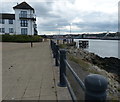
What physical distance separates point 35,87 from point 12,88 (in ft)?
2.35

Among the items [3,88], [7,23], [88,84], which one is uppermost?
[7,23]

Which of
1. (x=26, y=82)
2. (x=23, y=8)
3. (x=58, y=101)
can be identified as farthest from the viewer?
(x=23, y=8)

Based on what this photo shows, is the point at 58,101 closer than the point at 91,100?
No

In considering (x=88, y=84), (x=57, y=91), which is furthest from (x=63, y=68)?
(x=88, y=84)

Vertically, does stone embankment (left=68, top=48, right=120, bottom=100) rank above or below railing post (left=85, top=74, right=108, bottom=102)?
below

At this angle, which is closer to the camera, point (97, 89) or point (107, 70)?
point (97, 89)

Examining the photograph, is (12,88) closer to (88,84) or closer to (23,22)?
(88,84)

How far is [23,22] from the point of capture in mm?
43375

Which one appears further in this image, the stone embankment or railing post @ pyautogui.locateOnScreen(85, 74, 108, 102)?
the stone embankment

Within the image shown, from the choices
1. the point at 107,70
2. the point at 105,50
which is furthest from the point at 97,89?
the point at 105,50

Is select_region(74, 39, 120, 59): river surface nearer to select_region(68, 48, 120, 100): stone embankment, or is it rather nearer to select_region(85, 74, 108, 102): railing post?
select_region(68, 48, 120, 100): stone embankment

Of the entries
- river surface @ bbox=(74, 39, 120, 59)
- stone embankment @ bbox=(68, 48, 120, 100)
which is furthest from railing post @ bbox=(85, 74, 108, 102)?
river surface @ bbox=(74, 39, 120, 59)

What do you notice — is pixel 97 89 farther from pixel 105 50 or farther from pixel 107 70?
pixel 105 50

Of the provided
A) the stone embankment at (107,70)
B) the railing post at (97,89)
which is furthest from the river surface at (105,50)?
the railing post at (97,89)
